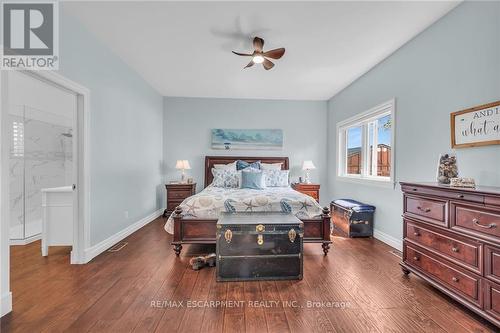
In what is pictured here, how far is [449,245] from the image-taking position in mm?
1884

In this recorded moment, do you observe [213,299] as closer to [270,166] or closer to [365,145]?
[270,166]

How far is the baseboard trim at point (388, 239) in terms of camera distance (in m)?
3.11

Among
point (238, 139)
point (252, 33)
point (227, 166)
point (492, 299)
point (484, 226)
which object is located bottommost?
point (492, 299)

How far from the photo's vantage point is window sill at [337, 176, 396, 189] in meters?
3.32

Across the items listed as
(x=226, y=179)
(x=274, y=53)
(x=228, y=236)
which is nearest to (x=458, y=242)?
(x=228, y=236)

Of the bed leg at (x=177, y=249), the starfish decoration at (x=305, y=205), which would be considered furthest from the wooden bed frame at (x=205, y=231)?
the starfish decoration at (x=305, y=205)

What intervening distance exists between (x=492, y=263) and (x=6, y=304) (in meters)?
3.65

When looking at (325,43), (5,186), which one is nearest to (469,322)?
(325,43)

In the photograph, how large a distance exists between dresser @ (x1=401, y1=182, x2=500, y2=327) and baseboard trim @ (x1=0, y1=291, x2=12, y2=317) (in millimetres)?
3552

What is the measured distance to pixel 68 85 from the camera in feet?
8.04

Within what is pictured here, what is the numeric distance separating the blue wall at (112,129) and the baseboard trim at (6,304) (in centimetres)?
103

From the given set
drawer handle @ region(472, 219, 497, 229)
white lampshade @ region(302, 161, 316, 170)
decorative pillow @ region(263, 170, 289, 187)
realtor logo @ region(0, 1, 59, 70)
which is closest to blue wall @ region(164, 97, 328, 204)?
white lampshade @ region(302, 161, 316, 170)

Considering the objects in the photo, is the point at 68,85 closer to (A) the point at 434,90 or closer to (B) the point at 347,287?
(B) the point at 347,287

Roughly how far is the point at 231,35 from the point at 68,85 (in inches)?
76.1
